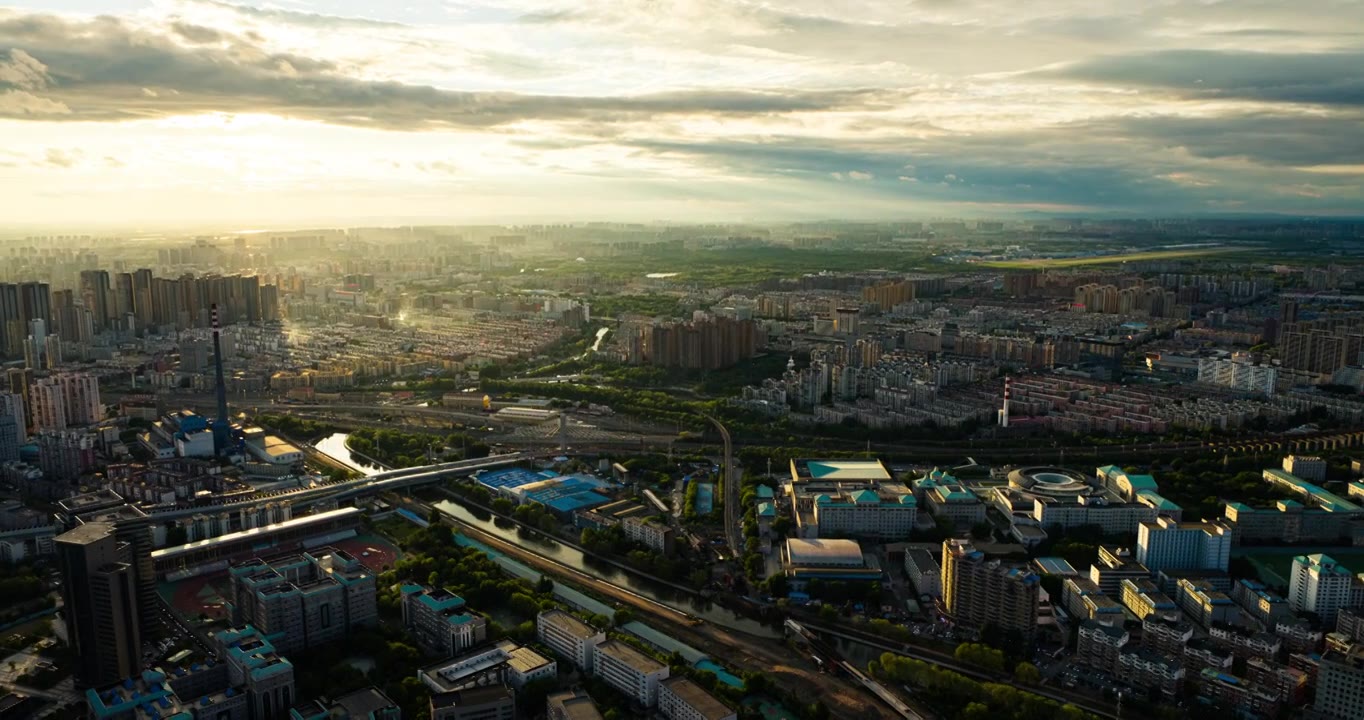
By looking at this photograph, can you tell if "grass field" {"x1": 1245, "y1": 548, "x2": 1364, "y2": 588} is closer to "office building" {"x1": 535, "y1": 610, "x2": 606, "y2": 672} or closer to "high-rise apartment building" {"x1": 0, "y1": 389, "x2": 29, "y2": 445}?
"office building" {"x1": 535, "y1": 610, "x2": 606, "y2": 672}

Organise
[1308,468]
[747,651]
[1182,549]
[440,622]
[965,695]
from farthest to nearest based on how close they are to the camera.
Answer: [1308,468] < [1182,549] < [747,651] < [440,622] < [965,695]

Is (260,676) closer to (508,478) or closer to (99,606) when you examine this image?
(99,606)

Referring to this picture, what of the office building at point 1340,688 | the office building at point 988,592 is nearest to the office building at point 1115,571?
the office building at point 988,592

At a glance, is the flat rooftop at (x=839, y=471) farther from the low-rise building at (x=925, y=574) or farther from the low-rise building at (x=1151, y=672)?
the low-rise building at (x=1151, y=672)

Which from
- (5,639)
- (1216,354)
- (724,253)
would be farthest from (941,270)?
(5,639)

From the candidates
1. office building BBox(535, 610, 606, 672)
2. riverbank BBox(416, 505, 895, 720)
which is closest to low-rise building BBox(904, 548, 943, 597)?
riverbank BBox(416, 505, 895, 720)

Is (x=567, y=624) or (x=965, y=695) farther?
(x=567, y=624)

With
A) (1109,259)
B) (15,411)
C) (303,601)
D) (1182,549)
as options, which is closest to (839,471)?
(1182,549)
